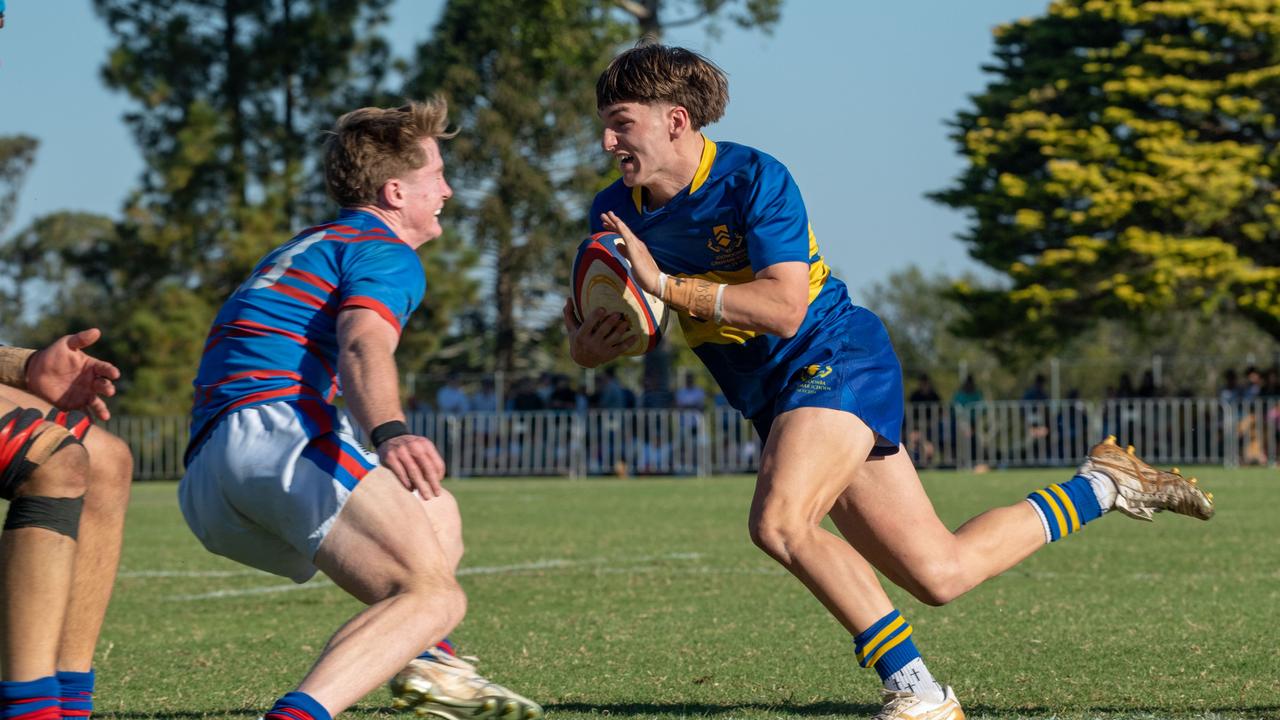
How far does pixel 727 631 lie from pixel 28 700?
3.90m

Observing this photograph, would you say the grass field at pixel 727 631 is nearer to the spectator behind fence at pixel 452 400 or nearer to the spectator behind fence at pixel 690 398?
the spectator behind fence at pixel 690 398

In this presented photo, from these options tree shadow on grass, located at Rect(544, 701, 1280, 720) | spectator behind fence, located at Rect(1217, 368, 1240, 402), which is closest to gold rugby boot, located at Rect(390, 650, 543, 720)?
tree shadow on grass, located at Rect(544, 701, 1280, 720)

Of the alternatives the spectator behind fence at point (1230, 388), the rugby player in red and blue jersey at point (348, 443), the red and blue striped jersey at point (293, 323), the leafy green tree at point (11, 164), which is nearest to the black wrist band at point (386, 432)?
the rugby player in red and blue jersey at point (348, 443)

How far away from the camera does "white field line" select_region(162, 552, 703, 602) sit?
9.80 meters

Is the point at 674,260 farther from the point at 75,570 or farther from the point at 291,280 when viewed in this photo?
the point at 75,570

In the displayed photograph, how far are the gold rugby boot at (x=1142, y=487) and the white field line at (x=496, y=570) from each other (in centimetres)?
494

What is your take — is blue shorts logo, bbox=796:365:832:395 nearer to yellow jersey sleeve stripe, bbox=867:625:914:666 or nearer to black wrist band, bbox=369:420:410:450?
yellow jersey sleeve stripe, bbox=867:625:914:666

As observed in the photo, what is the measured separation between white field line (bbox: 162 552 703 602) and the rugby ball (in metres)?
4.94

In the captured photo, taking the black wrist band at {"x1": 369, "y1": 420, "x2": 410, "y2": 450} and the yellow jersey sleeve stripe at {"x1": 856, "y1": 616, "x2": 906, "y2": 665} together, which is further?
the yellow jersey sleeve stripe at {"x1": 856, "y1": 616, "x2": 906, "y2": 665}

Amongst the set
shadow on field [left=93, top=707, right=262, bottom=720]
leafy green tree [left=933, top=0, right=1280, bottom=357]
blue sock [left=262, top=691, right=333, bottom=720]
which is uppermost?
leafy green tree [left=933, top=0, right=1280, bottom=357]

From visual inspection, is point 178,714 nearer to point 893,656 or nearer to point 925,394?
point 893,656

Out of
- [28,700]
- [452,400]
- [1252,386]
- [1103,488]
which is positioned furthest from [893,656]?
[452,400]

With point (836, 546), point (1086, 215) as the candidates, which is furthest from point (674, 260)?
point (1086, 215)

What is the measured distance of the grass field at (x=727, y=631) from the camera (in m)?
5.66
